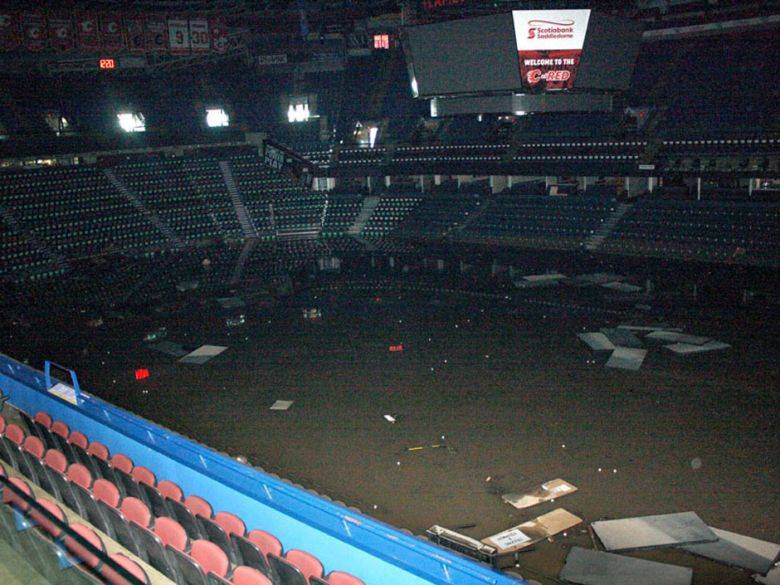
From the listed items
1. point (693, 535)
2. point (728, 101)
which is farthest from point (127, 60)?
point (693, 535)

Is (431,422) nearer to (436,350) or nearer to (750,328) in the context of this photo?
(436,350)

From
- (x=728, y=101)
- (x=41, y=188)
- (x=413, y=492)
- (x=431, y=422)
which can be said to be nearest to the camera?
(x=413, y=492)

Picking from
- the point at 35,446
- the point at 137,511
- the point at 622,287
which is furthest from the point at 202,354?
the point at 622,287

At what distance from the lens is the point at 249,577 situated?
6844 millimetres

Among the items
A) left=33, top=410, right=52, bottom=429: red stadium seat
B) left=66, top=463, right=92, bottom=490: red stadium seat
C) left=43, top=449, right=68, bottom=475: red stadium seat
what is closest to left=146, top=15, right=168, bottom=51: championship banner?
left=33, top=410, right=52, bottom=429: red stadium seat

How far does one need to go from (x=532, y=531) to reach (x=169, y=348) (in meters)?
14.5

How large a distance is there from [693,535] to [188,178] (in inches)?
1612

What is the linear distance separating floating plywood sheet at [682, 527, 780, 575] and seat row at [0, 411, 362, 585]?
22.1ft

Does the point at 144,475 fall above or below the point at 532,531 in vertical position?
above

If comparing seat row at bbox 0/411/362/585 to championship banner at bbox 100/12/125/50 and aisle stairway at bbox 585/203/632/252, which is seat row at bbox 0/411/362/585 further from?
aisle stairway at bbox 585/203/632/252

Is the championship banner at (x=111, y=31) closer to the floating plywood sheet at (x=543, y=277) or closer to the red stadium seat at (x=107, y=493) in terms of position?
the floating plywood sheet at (x=543, y=277)

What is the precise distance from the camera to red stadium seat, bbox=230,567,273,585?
678cm

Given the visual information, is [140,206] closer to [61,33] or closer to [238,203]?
[238,203]

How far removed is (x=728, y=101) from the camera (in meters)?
37.1
